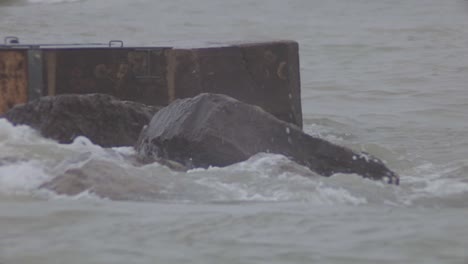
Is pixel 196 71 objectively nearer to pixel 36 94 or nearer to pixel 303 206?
pixel 36 94

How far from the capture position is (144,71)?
849cm

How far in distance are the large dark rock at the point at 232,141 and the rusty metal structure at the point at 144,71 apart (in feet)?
3.83

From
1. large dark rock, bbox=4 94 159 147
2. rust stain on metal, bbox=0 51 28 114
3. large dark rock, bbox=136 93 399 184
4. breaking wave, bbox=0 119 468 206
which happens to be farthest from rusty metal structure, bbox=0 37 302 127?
large dark rock, bbox=136 93 399 184

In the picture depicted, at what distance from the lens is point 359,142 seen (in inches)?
378

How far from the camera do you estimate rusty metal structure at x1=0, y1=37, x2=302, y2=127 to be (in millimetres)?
8367

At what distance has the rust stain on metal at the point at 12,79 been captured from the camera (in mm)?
8312

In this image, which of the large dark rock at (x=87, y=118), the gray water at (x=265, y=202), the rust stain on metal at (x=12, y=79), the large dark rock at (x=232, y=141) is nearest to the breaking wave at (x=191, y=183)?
the gray water at (x=265, y=202)

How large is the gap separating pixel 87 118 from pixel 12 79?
903mm

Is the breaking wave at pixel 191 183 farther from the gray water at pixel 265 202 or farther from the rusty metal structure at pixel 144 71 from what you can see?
the rusty metal structure at pixel 144 71

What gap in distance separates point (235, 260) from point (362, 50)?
12.5 m

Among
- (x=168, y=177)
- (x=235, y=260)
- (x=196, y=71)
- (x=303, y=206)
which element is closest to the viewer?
(x=235, y=260)

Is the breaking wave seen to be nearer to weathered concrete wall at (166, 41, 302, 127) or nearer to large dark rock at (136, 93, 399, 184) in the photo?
large dark rock at (136, 93, 399, 184)

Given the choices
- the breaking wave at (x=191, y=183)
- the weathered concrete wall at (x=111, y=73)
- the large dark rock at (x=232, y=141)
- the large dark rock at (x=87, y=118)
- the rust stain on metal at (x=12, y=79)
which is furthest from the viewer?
the weathered concrete wall at (x=111, y=73)

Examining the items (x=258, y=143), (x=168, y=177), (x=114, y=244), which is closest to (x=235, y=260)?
(x=114, y=244)
